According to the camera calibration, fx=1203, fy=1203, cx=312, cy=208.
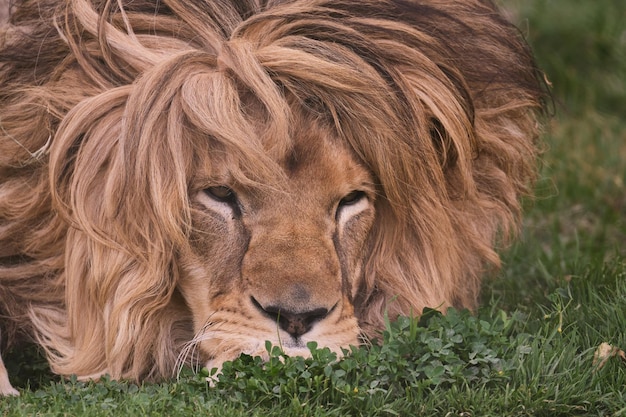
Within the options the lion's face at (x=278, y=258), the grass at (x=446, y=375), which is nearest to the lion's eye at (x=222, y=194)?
the lion's face at (x=278, y=258)

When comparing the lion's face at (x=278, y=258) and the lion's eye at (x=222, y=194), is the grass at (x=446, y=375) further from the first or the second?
the lion's eye at (x=222, y=194)

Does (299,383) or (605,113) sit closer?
(299,383)

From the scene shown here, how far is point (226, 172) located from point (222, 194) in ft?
0.23

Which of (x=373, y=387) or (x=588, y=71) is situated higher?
(x=373, y=387)

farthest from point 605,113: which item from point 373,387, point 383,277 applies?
point 373,387

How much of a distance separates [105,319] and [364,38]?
3.69ft

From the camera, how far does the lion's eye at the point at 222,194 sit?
3443 mm

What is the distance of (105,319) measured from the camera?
3539 millimetres

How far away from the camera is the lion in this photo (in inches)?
133

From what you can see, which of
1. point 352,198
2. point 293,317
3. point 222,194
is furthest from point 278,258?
point 352,198

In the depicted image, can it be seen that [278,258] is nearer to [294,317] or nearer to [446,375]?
[294,317]

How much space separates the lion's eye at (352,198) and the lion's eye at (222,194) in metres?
0.32

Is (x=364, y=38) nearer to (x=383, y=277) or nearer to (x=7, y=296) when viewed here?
(x=383, y=277)

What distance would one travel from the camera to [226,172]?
135 inches
